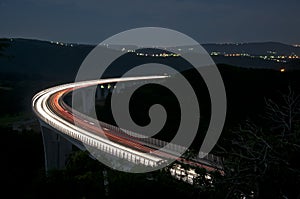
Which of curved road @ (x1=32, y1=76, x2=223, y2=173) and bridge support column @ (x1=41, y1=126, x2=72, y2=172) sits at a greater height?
curved road @ (x1=32, y1=76, x2=223, y2=173)

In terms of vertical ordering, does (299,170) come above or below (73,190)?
above

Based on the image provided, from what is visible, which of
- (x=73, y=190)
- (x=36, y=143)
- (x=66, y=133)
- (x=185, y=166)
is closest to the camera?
(x=185, y=166)

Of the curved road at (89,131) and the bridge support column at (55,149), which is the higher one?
the curved road at (89,131)

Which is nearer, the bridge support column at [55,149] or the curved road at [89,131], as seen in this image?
the curved road at [89,131]

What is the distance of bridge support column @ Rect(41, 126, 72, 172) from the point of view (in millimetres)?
41341

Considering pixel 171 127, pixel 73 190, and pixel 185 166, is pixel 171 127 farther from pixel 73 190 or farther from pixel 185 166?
pixel 185 166

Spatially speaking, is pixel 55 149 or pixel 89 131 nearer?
pixel 89 131

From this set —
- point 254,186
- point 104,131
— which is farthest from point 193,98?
point 254,186

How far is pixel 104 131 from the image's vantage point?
3928 cm

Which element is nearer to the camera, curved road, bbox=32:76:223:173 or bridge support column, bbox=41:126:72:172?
curved road, bbox=32:76:223:173

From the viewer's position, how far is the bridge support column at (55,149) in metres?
41.3

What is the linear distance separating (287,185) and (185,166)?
14.6 feet

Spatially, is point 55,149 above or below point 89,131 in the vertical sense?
below

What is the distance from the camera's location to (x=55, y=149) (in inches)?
1681
